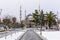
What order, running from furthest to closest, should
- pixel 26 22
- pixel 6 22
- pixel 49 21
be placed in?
pixel 26 22, pixel 6 22, pixel 49 21

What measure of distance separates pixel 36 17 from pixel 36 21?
4.47ft

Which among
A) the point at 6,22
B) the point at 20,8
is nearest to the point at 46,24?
the point at 20,8

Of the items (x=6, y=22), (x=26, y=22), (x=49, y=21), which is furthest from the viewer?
(x=26, y=22)

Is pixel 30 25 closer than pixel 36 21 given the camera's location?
No

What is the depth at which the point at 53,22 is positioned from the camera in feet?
187

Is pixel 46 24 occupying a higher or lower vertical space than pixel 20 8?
lower

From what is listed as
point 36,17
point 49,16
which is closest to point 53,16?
point 49,16

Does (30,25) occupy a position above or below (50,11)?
below

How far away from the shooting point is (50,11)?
58.1 m

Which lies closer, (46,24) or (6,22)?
(46,24)

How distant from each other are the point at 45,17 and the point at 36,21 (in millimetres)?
3331

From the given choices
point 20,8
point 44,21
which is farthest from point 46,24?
point 20,8

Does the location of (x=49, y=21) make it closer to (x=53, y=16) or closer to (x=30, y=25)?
(x=53, y=16)

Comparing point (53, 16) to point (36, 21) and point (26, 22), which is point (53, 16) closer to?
point (36, 21)
